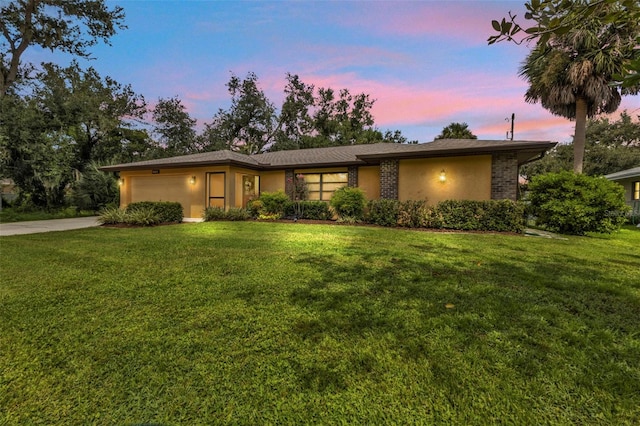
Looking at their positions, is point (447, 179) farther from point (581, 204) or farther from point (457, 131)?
point (457, 131)

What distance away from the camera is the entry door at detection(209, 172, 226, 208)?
13.6 m

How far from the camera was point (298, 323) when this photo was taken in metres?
2.57

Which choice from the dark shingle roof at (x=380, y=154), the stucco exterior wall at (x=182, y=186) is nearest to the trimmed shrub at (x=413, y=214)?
the dark shingle roof at (x=380, y=154)

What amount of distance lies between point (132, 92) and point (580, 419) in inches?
1250

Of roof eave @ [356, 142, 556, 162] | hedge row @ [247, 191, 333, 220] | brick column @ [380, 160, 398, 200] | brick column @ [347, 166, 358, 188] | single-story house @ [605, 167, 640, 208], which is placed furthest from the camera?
single-story house @ [605, 167, 640, 208]

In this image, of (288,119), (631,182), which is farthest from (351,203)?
(288,119)

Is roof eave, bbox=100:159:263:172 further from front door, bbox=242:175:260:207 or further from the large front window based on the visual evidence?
the large front window

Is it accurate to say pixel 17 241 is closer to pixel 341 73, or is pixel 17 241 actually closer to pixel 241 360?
pixel 241 360

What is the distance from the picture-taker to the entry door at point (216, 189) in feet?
44.6

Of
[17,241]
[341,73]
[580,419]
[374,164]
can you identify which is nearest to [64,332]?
[580,419]

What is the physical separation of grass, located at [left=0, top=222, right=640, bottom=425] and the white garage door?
991cm

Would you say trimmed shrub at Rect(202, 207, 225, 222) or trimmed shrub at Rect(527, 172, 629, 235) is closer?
trimmed shrub at Rect(527, 172, 629, 235)

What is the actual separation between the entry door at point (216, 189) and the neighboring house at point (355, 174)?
5cm

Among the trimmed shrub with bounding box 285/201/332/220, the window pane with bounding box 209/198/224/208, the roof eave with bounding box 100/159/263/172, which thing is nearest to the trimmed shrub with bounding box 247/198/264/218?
the trimmed shrub with bounding box 285/201/332/220
